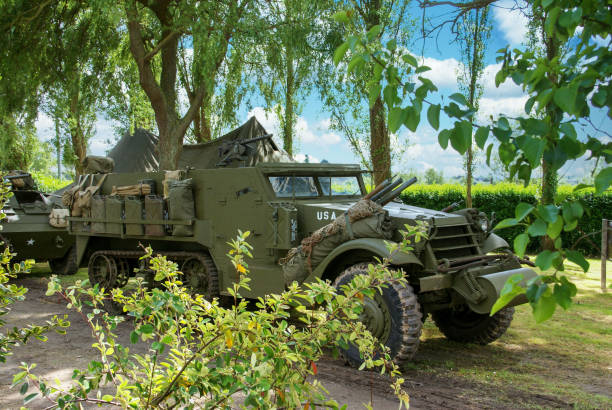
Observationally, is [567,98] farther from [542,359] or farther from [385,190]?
[542,359]

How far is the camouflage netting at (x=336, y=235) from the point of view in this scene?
18.1ft

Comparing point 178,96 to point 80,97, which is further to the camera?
point 178,96

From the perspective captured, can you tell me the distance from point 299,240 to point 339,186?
1218 mm

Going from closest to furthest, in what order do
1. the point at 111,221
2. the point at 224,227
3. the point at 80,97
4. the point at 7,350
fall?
the point at 7,350
the point at 224,227
the point at 111,221
the point at 80,97

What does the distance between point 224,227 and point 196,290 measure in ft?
3.17

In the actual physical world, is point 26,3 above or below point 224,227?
above

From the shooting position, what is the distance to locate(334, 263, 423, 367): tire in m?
4.98

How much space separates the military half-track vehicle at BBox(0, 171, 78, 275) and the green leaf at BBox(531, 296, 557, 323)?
9.88 metres

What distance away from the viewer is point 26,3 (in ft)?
40.3

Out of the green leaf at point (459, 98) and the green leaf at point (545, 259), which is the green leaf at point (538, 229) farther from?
the green leaf at point (459, 98)

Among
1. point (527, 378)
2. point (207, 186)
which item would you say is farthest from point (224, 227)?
point (527, 378)

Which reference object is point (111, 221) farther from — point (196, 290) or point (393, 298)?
point (393, 298)

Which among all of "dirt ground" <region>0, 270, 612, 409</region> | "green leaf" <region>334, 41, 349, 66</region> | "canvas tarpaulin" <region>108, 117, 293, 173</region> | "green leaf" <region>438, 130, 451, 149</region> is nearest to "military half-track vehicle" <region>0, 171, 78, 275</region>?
"canvas tarpaulin" <region>108, 117, 293, 173</region>

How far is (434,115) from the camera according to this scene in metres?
1.71
